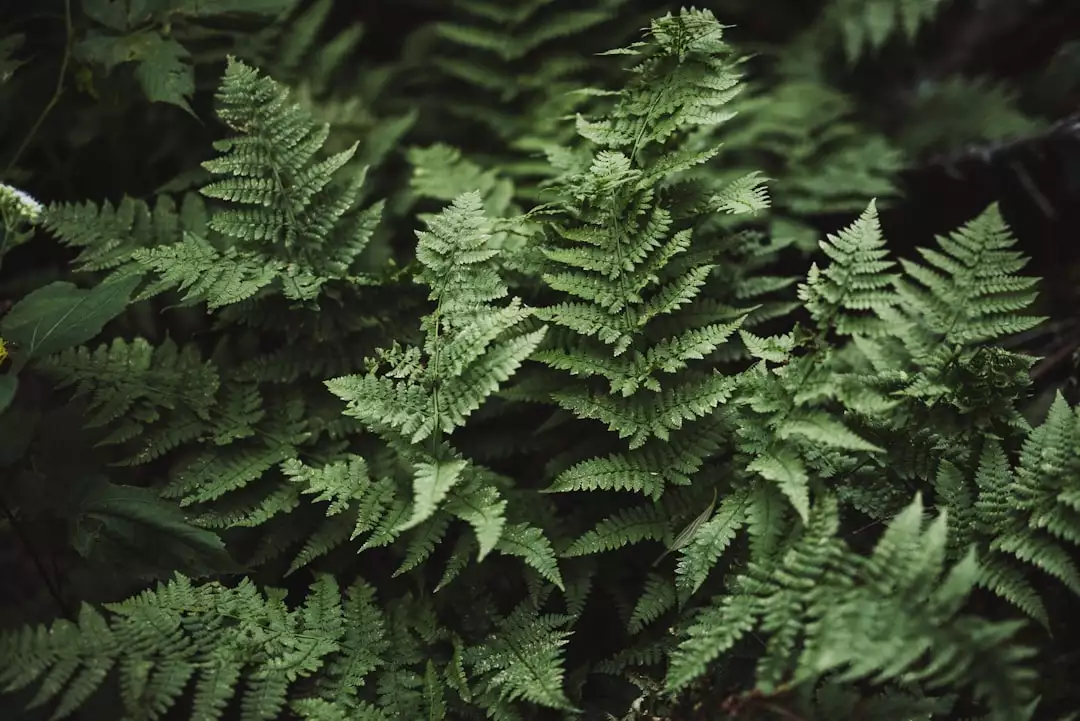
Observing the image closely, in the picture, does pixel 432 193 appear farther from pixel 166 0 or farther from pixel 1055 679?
pixel 1055 679

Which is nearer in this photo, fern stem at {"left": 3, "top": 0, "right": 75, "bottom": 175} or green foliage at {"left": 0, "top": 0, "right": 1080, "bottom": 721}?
green foliage at {"left": 0, "top": 0, "right": 1080, "bottom": 721}

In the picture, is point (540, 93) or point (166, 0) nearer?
point (166, 0)

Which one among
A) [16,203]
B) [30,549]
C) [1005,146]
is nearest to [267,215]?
[16,203]

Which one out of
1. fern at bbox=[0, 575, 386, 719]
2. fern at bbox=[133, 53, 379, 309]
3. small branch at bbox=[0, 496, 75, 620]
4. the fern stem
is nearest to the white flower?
fern at bbox=[133, 53, 379, 309]

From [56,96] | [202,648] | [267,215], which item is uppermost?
[56,96]

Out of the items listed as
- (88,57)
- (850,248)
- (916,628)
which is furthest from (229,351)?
(916,628)

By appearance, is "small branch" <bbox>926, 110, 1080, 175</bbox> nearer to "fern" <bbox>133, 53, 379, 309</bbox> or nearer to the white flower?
"fern" <bbox>133, 53, 379, 309</bbox>

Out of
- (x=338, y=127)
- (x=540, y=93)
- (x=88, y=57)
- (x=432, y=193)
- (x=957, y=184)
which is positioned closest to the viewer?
(x=88, y=57)

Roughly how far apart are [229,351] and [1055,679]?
2700 mm

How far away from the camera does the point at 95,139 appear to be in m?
3.18

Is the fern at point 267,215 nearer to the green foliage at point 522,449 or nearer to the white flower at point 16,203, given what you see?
the green foliage at point 522,449

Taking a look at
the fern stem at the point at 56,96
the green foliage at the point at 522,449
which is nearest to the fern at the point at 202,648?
the green foliage at the point at 522,449

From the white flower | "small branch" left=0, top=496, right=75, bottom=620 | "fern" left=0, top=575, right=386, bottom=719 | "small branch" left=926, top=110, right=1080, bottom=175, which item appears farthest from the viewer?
"small branch" left=926, top=110, right=1080, bottom=175

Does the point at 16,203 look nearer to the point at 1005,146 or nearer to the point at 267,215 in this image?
the point at 267,215
